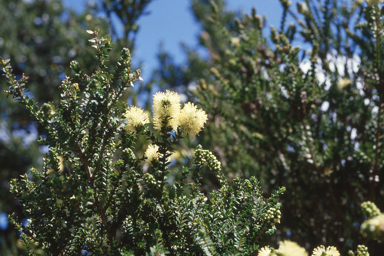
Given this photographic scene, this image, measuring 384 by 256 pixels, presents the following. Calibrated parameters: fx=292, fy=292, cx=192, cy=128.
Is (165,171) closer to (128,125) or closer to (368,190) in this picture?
(128,125)

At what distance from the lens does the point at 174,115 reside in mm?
1361

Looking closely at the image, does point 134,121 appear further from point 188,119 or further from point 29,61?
point 29,61

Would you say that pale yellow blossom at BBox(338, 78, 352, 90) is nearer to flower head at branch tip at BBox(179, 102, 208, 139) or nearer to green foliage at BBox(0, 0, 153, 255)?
flower head at branch tip at BBox(179, 102, 208, 139)

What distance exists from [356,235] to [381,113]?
1.05 metres

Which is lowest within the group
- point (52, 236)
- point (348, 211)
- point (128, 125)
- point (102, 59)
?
point (348, 211)

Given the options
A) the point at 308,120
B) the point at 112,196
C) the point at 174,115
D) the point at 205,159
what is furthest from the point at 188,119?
the point at 308,120

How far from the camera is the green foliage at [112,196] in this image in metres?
1.25

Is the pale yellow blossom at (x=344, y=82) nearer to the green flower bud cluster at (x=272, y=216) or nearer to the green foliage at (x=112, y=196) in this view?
the green foliage at (x=112, y=196)

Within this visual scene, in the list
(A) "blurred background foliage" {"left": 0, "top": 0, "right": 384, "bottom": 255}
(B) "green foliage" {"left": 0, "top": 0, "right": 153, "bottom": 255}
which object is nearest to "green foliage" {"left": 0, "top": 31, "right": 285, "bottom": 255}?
(A) "blurred background foliage" {"left": 0, "top": 0, "right": 384, "bottom": 255}

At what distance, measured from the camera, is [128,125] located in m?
1.44

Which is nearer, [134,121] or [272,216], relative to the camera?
[272,216]

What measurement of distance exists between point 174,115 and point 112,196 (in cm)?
49

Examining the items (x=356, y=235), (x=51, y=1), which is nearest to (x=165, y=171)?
(x=356, y=235)

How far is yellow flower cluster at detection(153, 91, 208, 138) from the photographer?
135cm
